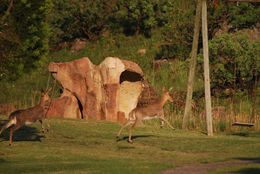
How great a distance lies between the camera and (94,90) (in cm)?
3734

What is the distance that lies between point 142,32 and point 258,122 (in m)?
32.7

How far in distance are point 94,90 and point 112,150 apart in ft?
42.0

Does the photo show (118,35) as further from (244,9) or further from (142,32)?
(244,9)

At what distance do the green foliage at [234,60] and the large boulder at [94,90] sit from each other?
5260 mm

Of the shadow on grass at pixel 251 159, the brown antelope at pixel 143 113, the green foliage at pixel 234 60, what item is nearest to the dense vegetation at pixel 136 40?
the green foliage at pixel 234 60

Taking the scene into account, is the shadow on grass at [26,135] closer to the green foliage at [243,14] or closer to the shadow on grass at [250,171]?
the shadow on grass at [250,171]

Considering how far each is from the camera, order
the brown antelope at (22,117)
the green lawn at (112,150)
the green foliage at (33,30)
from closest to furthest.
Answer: the green lawn at (112,150) < the brown antelope at (22,117) < the green foliage at (33,30)

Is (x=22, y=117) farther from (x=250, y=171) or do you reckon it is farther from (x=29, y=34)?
(x=29, y=34)

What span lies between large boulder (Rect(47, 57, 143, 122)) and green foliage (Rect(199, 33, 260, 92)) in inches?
207

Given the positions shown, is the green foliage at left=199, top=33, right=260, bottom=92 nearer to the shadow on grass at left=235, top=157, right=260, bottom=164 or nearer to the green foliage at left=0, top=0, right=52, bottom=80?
the green foliage at left=0, top=0, right=52, bottom=80

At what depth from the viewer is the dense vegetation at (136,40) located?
40.2 m

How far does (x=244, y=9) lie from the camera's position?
53.0 m

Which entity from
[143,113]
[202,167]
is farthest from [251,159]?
[143,113]

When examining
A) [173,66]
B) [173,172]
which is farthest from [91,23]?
[173,172]
